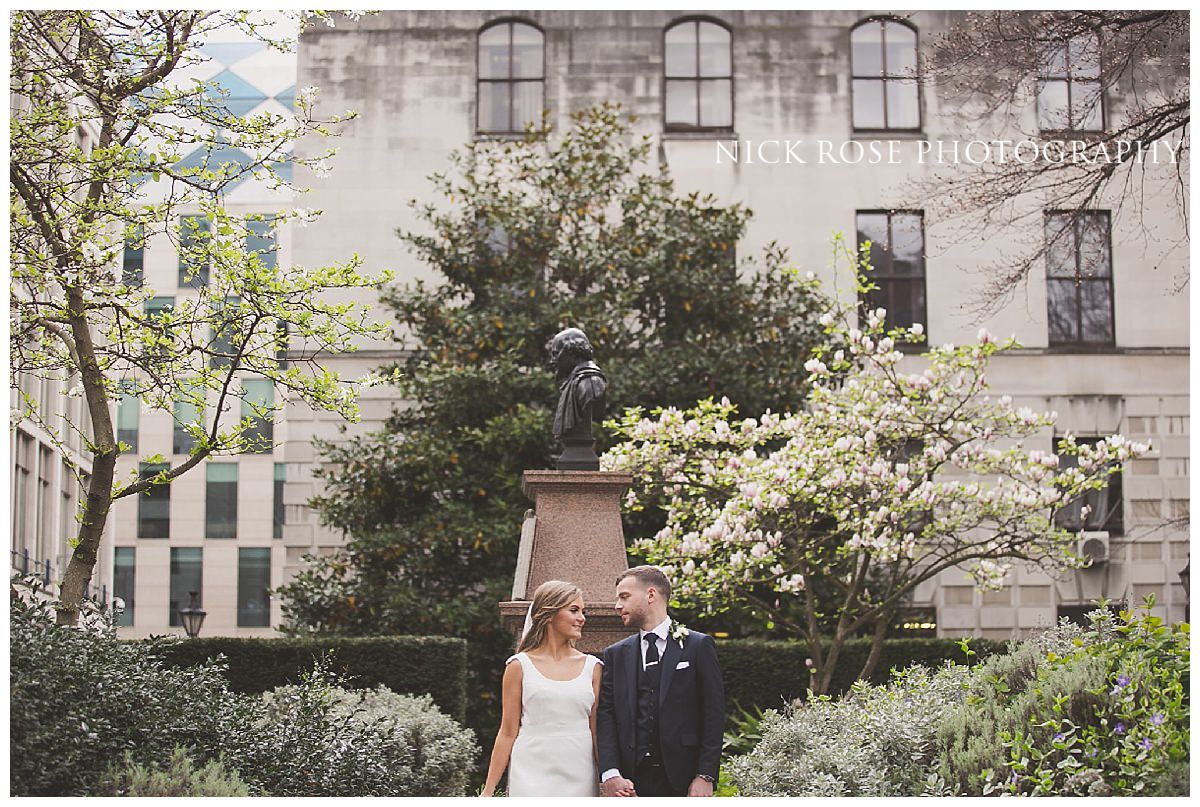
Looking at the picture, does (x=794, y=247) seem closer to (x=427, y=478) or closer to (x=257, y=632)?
(x=427, y=478)

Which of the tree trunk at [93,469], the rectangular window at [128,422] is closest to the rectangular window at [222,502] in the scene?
the rectangular window at [128,422]

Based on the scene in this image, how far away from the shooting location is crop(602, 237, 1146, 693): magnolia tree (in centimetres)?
1658

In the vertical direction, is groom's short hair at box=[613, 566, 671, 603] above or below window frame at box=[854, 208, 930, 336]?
below

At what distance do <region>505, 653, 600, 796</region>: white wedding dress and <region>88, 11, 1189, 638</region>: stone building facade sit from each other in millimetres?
17701

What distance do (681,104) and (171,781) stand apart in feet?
62.1

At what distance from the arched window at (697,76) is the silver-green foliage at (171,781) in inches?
717

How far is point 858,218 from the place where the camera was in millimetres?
25328

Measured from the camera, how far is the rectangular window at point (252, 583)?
192ft

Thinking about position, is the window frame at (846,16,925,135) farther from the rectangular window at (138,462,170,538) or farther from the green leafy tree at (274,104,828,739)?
the rectangular window at (138,462,170,538)

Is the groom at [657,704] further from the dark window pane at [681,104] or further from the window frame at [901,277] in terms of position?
the dark window pane at [681,104]

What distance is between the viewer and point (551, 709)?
7.03 meters

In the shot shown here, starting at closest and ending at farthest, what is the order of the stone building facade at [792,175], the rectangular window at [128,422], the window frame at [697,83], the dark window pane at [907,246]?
the stone building facade at [792,175] → the dark window pane at [907,246] → the window frame at [697,83] → the rectangular window at [128,422]

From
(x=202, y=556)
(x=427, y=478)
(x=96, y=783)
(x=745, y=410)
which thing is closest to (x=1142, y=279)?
(x=745, y=410)

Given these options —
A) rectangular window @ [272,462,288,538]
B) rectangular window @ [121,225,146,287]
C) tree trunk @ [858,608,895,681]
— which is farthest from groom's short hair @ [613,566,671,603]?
rectangular window @ [272,462,288,538]
